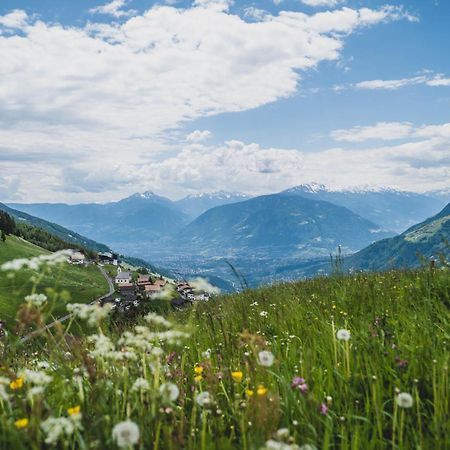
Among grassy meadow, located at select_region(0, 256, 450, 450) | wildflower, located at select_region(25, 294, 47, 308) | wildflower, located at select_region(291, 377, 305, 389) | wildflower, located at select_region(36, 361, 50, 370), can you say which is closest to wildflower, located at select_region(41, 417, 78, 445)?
grassy meadow, located at select_region(0, 256, 450, 450)

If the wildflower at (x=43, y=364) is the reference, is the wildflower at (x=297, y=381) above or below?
above

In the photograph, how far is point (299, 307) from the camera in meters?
7.56

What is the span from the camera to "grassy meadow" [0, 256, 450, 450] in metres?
2.80

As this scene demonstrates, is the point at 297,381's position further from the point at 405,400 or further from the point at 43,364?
the point at 43,364

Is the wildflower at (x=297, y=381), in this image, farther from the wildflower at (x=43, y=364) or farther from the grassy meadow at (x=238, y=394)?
the wildflower at (x=43, y=364)

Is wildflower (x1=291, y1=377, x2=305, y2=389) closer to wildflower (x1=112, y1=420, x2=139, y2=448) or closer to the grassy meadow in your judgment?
the grassy meadow

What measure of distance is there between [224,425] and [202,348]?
107 inches

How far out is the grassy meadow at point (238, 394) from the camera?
280cm

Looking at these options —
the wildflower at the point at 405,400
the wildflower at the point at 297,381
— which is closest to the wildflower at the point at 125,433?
the wildflower at the point at 405,400

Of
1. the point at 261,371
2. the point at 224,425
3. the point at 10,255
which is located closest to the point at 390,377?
the point at 261,371

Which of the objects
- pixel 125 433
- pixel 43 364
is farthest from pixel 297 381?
pixel 43 364

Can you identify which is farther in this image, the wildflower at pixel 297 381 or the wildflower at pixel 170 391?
the wildflower at pixel 297 381

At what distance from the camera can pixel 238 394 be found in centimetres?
341

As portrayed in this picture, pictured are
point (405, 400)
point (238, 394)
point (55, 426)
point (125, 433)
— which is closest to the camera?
point (125, 433)
